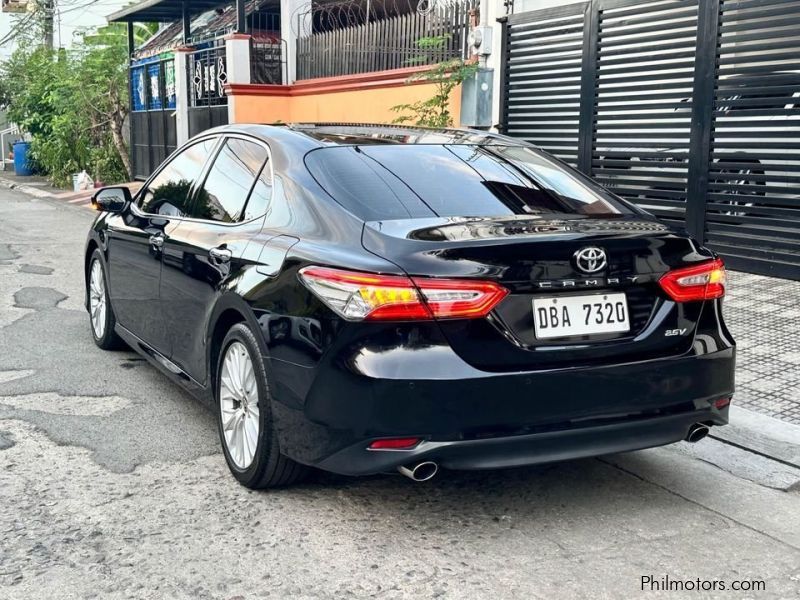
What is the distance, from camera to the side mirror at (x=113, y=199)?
20.2 ft

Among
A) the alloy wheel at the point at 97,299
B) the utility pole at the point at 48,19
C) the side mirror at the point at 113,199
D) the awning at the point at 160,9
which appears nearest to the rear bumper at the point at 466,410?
the side mirror at the point at 113,199

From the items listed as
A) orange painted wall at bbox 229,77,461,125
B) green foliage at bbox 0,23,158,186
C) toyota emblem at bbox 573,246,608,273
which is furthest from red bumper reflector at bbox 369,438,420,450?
green foliage at bbox 0,23,158,186

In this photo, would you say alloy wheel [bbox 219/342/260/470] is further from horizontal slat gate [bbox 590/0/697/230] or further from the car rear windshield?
horizontal slat gate [bbox 590/0/697/230]

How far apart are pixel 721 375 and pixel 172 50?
1706cm

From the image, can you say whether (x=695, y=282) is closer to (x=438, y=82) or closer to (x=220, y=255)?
(x=220, y=255)

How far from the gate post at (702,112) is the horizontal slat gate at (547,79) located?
5.37 ft

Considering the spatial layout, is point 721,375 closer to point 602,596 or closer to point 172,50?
point 602,596

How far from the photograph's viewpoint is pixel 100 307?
21.8 feet

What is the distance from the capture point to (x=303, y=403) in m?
3.68

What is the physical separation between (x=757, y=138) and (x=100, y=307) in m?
5.48

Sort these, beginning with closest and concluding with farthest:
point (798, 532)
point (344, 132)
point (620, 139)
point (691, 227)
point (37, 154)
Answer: point (798, 532) < point (344, 132) < point (691, 227) < point (620, 139) < point (37, 154)

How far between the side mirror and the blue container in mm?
22526

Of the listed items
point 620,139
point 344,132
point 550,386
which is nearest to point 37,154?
point 620,139

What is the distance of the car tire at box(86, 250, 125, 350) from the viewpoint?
21.1 feet
